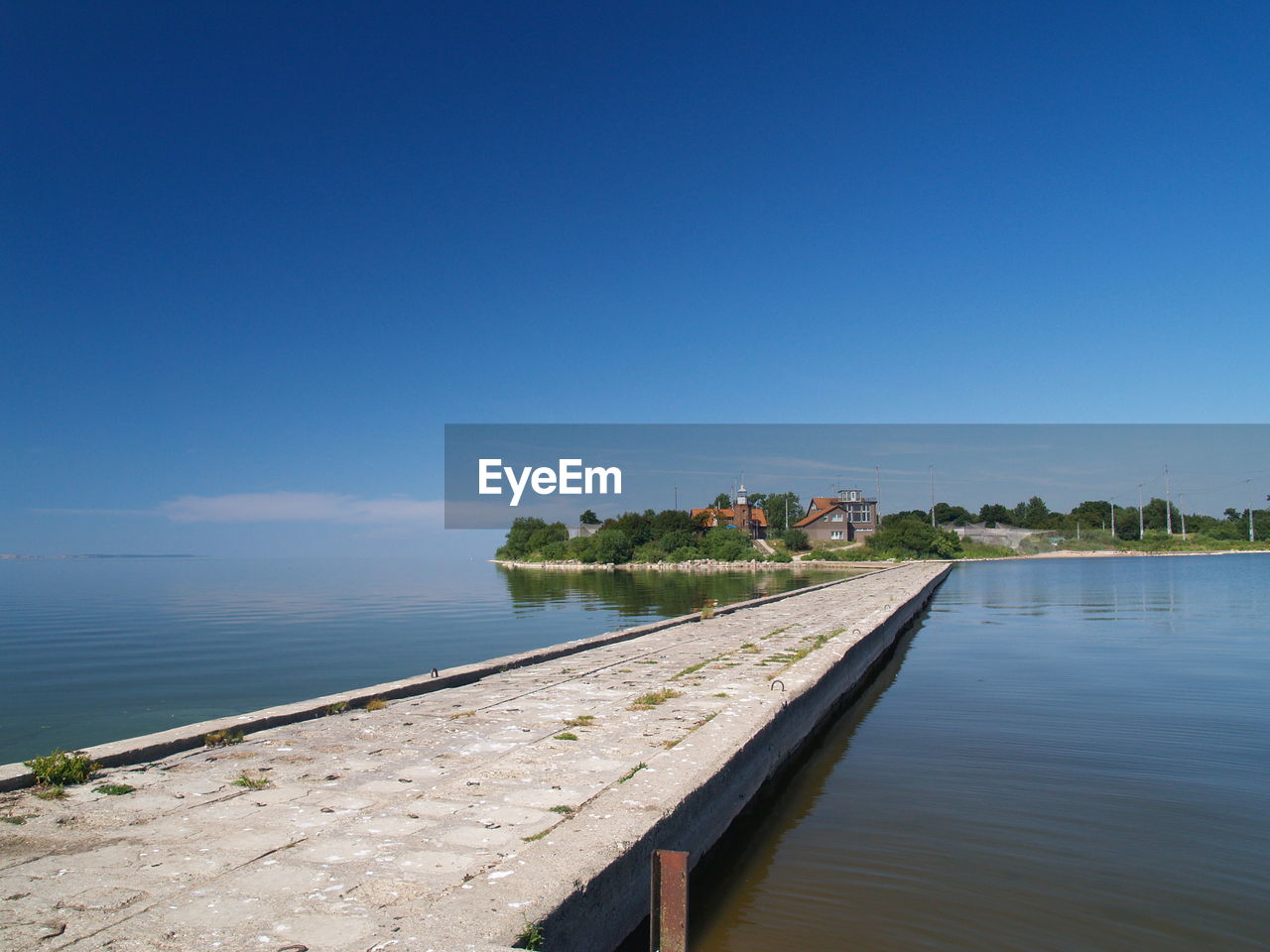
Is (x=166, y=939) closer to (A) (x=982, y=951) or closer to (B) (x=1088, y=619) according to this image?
(A) (x=982, y=951)

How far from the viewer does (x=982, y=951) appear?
4688 millimetres

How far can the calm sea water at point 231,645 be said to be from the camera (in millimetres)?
13312

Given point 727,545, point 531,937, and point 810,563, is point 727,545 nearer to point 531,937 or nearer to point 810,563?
point 810,563

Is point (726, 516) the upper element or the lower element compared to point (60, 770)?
upper

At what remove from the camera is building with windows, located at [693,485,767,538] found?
101000 millimetres

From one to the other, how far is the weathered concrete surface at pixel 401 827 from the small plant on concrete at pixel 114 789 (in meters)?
0.07

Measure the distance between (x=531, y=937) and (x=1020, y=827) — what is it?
15.4 feet

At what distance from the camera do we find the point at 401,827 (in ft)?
15.6

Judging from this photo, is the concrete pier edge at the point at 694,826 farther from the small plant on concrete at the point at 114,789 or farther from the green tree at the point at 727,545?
the green tree at the point at 727,545

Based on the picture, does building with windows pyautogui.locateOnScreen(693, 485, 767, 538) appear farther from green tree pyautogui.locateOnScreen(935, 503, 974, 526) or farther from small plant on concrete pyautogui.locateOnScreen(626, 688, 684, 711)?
small plant on concrete pyautogui.locateOnScreen(626, 688, 684, 711)

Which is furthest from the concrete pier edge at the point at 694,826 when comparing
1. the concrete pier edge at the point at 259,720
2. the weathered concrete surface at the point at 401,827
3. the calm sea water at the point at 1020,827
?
the concrete pier edge at the point at 259,720

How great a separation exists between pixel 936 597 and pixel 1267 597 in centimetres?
1173

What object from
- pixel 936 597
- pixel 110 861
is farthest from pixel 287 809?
pixel 936 597

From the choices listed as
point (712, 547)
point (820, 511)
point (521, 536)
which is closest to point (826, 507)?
point (820, 511)
